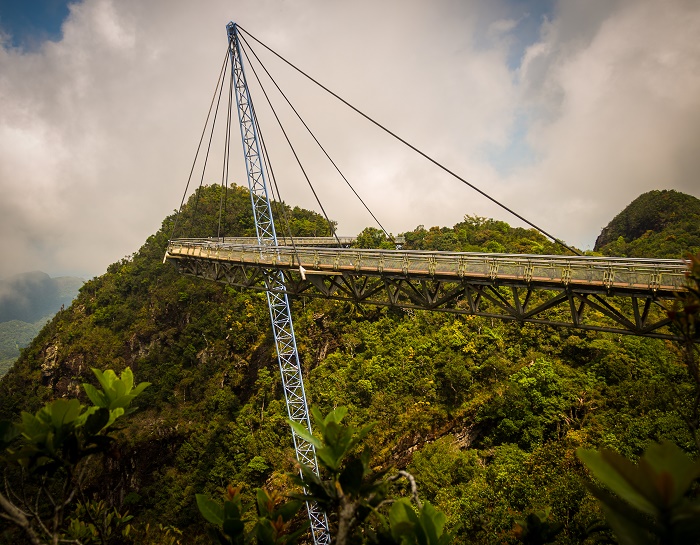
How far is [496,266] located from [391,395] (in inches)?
602

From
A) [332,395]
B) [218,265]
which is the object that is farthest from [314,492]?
[332,395]

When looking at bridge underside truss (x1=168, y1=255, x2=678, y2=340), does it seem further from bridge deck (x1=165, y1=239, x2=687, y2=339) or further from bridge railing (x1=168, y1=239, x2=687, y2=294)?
bridge railing (x1=168, y1=239, x2=687, y2=294)

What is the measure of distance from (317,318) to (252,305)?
713 centimetres

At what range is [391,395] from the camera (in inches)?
895

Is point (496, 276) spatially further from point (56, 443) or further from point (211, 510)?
point (56, 443)

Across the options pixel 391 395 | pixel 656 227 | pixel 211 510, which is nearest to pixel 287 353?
pixel 391 395

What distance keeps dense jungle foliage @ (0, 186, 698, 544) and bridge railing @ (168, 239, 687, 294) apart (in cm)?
553

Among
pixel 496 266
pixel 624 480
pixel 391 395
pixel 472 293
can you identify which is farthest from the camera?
pixel 391 395

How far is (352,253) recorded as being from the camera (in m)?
11.7

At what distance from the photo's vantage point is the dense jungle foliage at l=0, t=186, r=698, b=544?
52.1 feet

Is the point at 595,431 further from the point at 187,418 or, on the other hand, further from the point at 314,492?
the point at 187,418

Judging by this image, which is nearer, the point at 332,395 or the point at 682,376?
the point at 682,376

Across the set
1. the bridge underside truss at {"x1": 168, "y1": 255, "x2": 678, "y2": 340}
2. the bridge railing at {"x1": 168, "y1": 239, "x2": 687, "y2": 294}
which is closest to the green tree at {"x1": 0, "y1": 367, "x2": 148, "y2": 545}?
the bridge underside truss at {"x1": 168, "y1": 255, "x2": 678, "y2": 340}

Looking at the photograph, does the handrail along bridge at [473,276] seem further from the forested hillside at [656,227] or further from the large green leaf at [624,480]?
the forested hillside at [656,227]
